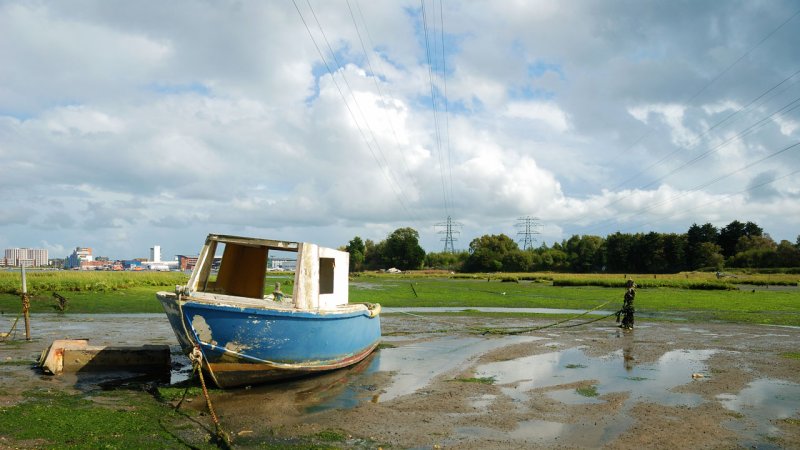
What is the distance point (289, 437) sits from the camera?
876 cm

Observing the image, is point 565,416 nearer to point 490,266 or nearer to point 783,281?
point 783,281

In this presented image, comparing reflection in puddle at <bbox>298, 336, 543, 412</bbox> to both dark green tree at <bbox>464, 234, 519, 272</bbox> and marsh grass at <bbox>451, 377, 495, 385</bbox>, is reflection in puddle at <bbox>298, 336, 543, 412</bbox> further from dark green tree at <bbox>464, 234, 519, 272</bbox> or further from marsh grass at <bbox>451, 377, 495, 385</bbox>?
dark green tree at <bbox>464, 234, 519, 272</bbox>

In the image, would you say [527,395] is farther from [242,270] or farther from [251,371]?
[242,270]

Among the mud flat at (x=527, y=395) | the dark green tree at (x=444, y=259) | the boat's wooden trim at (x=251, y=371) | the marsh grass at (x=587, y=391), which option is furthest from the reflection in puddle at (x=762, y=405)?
the dark green tree at (x=444, y=259)

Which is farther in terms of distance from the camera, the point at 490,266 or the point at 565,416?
the point at 490,266

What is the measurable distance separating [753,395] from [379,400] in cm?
783

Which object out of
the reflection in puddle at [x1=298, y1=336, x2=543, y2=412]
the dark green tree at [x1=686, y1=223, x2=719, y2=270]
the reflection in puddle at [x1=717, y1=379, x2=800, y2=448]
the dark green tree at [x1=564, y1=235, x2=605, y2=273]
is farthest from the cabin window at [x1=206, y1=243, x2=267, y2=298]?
the dark green tree at [x1=564, y1=235, x2=605, y2=273]

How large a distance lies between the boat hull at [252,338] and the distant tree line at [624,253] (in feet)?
306

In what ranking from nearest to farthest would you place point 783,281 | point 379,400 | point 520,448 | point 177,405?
point 520,448 → point 177,405 → point 379,400 → point 783,281

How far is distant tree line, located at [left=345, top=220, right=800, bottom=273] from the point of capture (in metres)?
95.8

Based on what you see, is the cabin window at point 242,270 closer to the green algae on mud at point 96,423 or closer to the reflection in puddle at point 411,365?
the reflection in puddle at point 411,365

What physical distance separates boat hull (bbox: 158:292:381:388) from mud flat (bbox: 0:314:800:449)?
45 centimetres

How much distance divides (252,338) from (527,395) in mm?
5715

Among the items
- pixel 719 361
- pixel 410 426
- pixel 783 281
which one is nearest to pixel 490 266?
pixel 783 281
